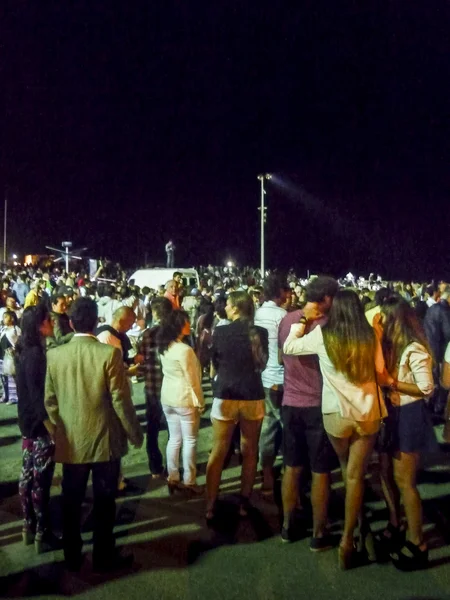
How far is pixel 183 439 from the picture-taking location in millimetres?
6016

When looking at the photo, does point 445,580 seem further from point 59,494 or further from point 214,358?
point 59,494

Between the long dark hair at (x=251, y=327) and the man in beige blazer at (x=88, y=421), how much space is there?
1.22 m

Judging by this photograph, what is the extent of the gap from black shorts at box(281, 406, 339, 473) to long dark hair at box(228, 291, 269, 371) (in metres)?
0.51

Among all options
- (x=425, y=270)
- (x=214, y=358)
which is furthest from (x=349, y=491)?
(x=425, y=270)

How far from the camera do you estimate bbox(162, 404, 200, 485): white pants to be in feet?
19.5

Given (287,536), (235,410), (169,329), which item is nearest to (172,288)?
(169,329)

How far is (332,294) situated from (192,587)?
7.12 ft

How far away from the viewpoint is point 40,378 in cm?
473

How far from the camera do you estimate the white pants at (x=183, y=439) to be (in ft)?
19.5

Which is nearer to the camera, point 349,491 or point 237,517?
point 349,491

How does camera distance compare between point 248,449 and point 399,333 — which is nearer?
point 399,333

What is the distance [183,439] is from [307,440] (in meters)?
1.56

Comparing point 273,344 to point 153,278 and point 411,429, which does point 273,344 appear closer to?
point 411,429

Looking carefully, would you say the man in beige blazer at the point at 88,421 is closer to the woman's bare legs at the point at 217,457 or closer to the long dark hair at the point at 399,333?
the woman's bare legs at the point at 217,457
